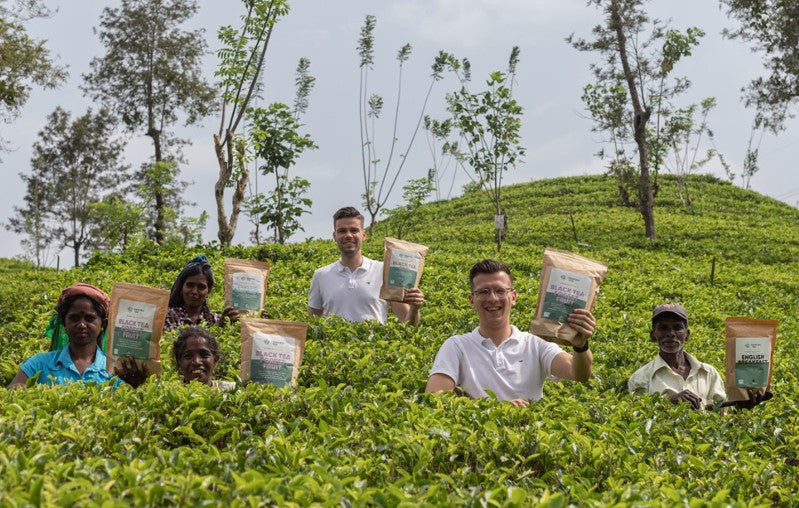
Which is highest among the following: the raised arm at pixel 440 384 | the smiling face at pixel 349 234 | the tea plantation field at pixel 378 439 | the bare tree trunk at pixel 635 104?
the bare tree trunk at pixel 635 104

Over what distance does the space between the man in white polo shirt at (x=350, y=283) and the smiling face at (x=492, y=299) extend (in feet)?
6.76

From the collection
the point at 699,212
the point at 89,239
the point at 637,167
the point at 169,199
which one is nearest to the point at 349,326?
the point at 637,167

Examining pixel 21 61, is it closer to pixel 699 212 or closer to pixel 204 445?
pixel 204 445

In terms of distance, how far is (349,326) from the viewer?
21.9 feet

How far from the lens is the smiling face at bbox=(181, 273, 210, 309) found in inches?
251

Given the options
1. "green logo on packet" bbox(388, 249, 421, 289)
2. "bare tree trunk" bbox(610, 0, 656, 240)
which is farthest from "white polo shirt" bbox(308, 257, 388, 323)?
"bare tree trunk" bbox(610, 0, 656, 240)

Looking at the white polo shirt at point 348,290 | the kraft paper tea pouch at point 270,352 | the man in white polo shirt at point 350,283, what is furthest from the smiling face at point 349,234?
the kraft paper tea pouch at point 270,352

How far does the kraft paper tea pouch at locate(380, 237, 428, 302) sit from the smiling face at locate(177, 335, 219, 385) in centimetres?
151

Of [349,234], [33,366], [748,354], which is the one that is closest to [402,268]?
[349,234]

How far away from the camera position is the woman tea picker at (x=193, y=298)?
6.35 meters

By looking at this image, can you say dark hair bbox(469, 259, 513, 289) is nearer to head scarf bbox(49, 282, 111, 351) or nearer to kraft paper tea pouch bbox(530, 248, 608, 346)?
kraft paper tea pouch bbox(530, 248, 608, 346)

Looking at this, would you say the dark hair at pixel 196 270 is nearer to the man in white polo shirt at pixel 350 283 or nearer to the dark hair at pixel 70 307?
the man in white polo shirt at pixel 350 283

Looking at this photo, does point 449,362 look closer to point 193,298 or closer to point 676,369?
point 676,369

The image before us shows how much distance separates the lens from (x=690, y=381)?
5266 millimetres
